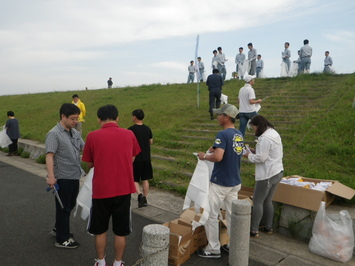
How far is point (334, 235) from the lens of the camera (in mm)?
3760

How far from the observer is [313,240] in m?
3.97

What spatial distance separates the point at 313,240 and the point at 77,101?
375 inches

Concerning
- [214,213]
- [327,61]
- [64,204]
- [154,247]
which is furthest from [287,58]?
[154,247]

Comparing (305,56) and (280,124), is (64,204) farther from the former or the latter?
(305,56)

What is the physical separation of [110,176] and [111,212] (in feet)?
1.47

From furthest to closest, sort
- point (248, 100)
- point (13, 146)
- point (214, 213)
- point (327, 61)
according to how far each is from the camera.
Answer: point (327, 61) → point (13, 146) → point (248, 100) → point (214, 213)

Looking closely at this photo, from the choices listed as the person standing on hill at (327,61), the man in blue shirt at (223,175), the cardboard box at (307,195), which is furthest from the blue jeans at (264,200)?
the person standing on hill at (327,61)

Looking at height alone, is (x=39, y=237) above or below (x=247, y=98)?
below

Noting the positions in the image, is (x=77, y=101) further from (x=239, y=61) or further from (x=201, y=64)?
(x=201, y=64)

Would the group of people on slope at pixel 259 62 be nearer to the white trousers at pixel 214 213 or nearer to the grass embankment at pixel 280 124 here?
the grass embankment at pixel 280 124

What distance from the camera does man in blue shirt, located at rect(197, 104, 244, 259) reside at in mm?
3809

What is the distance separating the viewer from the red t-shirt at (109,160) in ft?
10.2

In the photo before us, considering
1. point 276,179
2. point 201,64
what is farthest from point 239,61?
point 276,179

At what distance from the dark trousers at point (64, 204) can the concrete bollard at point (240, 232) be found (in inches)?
84.3
